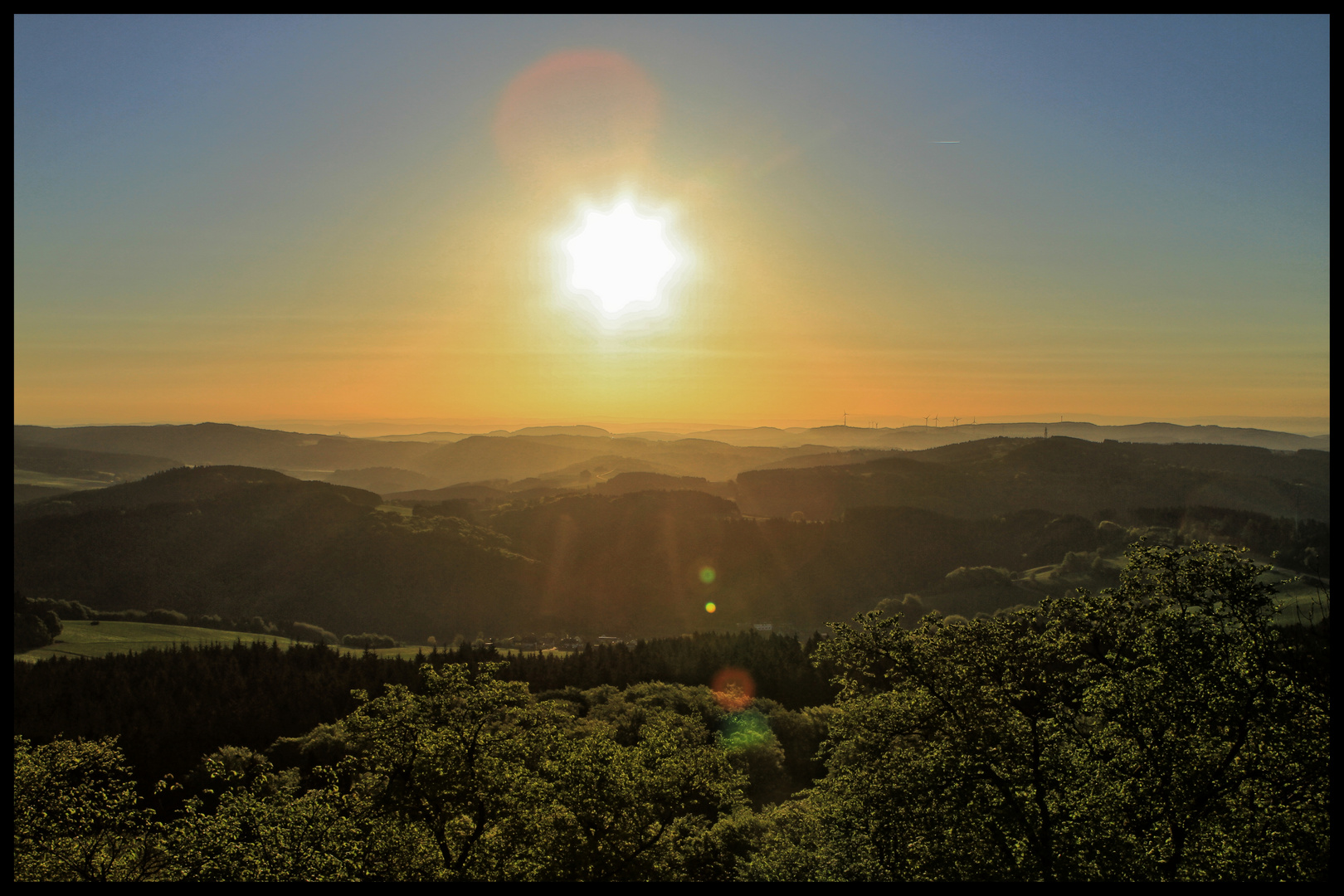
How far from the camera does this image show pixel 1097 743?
1730cm

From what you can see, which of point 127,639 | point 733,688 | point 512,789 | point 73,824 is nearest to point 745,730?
→ point 733,688

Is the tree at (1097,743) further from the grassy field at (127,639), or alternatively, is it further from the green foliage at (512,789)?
the grassy field at (127,639)

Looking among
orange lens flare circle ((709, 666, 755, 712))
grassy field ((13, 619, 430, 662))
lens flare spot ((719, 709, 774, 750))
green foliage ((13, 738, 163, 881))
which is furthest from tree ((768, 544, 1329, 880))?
grassy field ((13, 619, 430, 662))

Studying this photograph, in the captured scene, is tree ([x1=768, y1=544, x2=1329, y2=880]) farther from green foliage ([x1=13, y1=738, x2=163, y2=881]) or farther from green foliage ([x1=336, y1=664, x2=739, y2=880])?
green foliage ([x1=13, y1=738, x2=163, y2=881])

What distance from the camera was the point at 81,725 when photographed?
73750 mm

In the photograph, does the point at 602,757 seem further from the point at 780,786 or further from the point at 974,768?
the point at 780,786

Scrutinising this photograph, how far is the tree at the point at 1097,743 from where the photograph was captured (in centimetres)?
1506

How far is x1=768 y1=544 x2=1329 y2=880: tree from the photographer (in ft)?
49.4

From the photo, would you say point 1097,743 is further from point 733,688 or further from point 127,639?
point 127,639

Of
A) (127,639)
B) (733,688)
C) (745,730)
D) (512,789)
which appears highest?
(512,789)

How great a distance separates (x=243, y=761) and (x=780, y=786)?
40.9 meters

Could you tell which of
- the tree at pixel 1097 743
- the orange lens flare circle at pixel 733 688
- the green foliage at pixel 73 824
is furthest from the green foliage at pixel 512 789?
the orange lens flare circle at pixel 733 688

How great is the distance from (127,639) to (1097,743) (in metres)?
207
